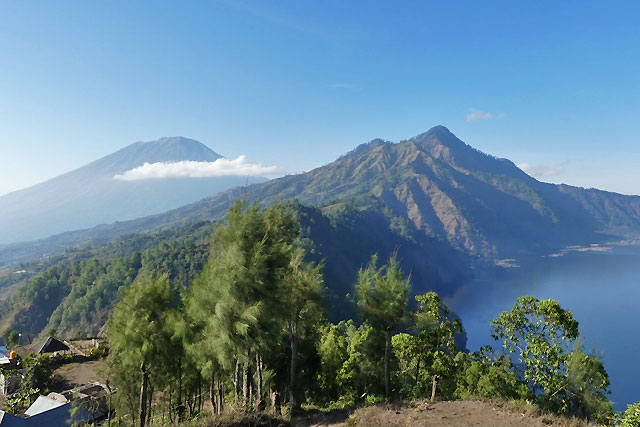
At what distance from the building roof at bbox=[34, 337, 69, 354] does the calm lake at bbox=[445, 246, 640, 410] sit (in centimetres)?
5690

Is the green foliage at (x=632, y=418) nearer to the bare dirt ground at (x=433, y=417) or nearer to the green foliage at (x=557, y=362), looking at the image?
the bare dirt ground at (x=433, y=417)

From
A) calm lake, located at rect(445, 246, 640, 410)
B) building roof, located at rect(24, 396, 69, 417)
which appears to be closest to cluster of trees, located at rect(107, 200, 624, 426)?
building roof, located at rect(24, 396, 69, 417)

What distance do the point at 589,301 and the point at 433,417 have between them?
13248cm

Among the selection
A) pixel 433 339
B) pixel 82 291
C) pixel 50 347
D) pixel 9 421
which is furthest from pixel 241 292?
pixel 82 291

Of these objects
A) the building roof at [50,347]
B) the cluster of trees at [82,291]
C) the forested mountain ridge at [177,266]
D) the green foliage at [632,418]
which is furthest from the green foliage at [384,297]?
the cluster of trees at [82,291]

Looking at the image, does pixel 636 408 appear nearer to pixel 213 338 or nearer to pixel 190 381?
pixel 213 338

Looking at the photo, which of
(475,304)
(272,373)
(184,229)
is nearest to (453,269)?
(475,304)

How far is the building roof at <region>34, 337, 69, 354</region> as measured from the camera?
1337 inches

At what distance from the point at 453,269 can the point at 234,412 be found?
167224 millimetres

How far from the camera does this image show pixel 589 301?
109438 millimetres

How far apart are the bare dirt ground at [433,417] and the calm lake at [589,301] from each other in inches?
1486

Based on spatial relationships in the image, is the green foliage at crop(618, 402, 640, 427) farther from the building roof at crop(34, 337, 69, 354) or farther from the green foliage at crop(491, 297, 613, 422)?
the building roof at crop(34, 337, 69, 354)

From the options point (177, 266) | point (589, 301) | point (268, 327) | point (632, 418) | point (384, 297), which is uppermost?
point (384, 297)

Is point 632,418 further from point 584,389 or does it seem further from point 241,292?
point 241,292
